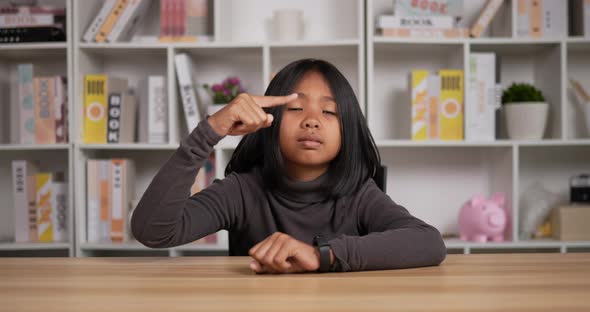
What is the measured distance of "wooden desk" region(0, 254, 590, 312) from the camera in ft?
2.12

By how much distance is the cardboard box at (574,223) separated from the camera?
8.40 feet

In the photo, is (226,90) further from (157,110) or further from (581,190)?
(581,190)

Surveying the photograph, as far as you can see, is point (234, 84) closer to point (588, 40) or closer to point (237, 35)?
point (237, 35)

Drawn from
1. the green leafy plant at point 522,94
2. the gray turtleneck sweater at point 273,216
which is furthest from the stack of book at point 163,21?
the gray turtleneck sweater at point 273,216

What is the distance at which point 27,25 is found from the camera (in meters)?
2.66

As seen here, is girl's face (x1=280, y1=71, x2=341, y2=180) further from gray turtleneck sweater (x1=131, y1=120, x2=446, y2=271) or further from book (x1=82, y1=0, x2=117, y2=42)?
book (x1=82, y1=0, x2=117, y2=42)

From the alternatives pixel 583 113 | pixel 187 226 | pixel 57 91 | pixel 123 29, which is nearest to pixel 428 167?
pixel 583 113

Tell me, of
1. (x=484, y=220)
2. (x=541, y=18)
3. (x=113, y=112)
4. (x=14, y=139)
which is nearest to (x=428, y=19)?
(x=541, y=18)

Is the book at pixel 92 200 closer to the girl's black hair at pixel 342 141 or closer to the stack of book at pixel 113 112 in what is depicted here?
the stack of book at pixel 113 112

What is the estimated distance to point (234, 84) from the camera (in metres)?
2.70

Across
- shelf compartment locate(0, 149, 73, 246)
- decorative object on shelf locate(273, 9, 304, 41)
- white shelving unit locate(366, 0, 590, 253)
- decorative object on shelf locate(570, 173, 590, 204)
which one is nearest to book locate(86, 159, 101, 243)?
shelf compartment locate(0, 149, 73, 246)

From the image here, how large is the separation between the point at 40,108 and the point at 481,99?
1.84 m

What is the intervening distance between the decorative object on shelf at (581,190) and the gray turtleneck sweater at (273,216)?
162 cm

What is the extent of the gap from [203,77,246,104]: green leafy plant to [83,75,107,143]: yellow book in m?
0.43
